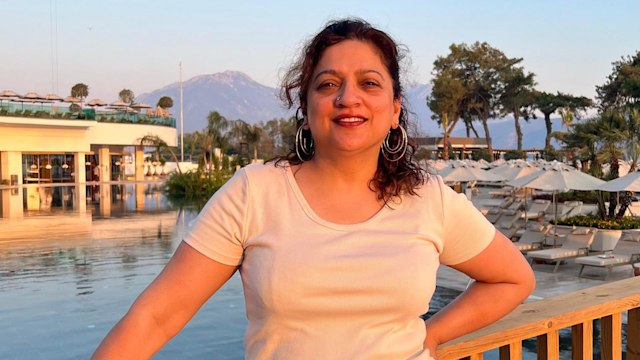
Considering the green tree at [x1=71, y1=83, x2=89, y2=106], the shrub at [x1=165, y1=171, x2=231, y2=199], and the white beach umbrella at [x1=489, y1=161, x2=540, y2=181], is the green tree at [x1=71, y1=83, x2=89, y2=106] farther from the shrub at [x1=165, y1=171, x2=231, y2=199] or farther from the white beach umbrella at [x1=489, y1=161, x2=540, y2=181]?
the white beach umbrella at [x1=489, y1=161, x2=540, y2=181]

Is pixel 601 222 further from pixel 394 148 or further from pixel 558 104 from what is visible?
pixel 558 104

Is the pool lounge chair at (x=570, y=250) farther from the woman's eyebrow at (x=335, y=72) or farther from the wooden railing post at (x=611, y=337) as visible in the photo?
the woman's eyebrow at (x=335, y=72)

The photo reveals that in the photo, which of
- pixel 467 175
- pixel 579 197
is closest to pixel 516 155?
pixel 579 197

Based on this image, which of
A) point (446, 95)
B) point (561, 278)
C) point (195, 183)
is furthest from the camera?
point (446, 95)

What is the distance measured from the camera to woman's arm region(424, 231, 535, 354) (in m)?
1.64

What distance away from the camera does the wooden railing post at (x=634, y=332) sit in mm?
2336

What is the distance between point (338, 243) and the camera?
142cm

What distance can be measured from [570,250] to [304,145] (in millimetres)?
9774

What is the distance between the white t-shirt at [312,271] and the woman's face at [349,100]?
151 millimetres

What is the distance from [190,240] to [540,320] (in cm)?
107

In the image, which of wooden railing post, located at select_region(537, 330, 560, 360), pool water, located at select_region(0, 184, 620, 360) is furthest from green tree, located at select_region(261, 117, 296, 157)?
pool water, located at select_region(0, 184, 620, 360)

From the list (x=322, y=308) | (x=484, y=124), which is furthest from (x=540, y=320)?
(x=484, y=124)

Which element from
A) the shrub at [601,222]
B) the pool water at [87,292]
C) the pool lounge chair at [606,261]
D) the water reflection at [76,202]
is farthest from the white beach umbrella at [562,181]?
the water reflection at [76,202]

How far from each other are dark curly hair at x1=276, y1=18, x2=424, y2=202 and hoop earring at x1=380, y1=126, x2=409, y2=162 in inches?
0.6
